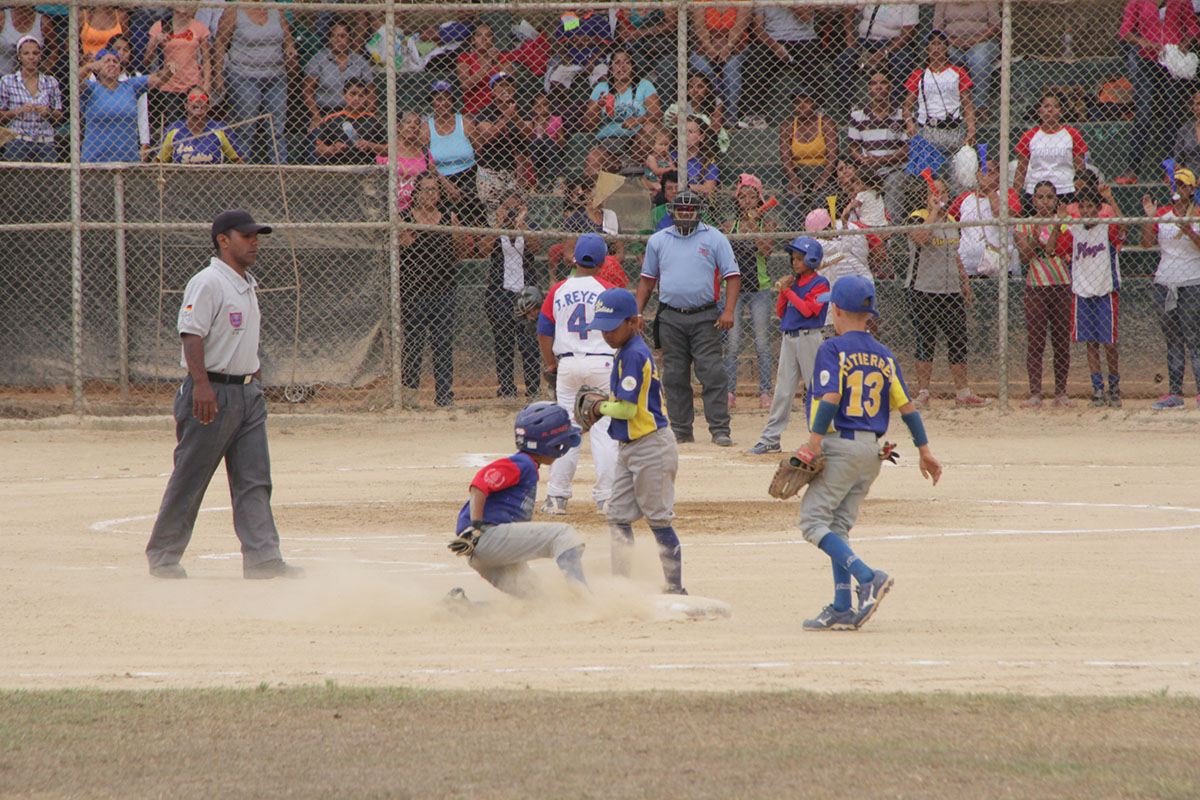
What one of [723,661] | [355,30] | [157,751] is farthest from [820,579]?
[355,30]

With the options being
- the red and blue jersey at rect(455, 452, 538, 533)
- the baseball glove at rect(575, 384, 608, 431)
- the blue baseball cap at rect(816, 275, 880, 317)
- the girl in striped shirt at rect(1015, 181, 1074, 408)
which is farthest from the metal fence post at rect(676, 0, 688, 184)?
the blue baseball cap at rect(816, 275, 880, 317)

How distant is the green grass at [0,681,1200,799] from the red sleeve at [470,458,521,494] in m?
1.67

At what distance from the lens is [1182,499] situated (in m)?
10.4

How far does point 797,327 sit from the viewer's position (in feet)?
41.5

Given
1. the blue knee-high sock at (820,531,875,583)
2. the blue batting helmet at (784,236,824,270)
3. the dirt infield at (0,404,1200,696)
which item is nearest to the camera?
the dirt infield at (0,404,1200,696)

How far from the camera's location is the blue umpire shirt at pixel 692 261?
13008mm

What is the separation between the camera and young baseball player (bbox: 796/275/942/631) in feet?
20.7

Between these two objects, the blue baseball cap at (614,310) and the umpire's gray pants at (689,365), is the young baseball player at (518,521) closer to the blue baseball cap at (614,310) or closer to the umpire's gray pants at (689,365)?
the blue baseball cap at (614,310)

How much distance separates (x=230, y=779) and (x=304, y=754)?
300 millimetres

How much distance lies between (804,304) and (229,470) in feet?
20.6

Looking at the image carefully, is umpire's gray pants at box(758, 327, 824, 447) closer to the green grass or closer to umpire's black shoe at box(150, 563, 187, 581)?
umpire's black shoe at box(150, 563, 187, 581)

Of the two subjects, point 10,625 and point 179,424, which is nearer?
point 10,625

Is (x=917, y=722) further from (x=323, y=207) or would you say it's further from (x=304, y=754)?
(x=323, y=207)

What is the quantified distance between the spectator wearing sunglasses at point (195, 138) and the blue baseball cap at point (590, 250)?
253 inches
